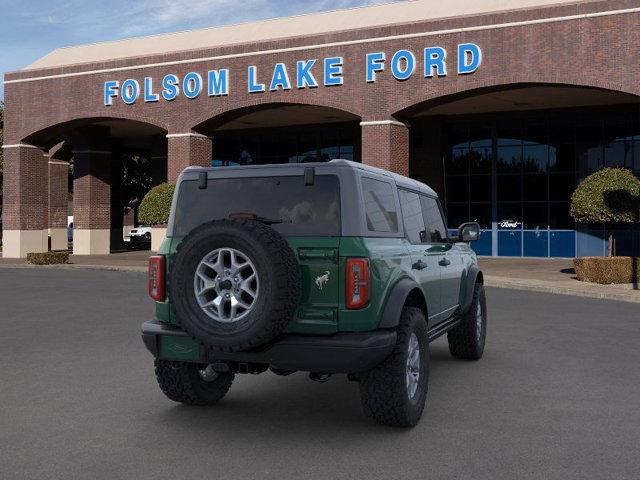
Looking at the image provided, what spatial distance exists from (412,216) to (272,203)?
165cm

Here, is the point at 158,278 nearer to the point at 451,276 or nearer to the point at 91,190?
the point at 451,276

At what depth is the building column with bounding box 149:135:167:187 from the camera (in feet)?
138

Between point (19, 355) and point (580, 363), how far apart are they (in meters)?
6.58

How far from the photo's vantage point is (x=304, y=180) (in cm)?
604

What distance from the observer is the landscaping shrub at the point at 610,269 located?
20.5m

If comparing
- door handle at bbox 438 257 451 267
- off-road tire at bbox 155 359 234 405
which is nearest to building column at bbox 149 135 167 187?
door handle at bbox 438 257 451 267

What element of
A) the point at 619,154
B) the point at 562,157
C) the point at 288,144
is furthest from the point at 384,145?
the point at 288,144

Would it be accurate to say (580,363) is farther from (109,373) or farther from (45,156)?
(45,156)

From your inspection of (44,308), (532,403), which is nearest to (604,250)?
(44,308)

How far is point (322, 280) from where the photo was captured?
5680 millimetres

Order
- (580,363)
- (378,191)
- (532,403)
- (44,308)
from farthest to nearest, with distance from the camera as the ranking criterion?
(44,308), (580,363), (532,403), (378,191)

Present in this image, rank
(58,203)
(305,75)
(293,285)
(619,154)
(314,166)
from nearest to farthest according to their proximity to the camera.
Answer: (293,285) → (314,166) → (305,75) → (619,154) → (58,203)

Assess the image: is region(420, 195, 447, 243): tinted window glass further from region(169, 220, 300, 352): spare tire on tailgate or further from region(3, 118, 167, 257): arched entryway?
region(3, 118, 167, 257): arched entryway

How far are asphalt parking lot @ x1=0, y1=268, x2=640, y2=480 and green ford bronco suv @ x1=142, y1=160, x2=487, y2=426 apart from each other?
1.43 ft
